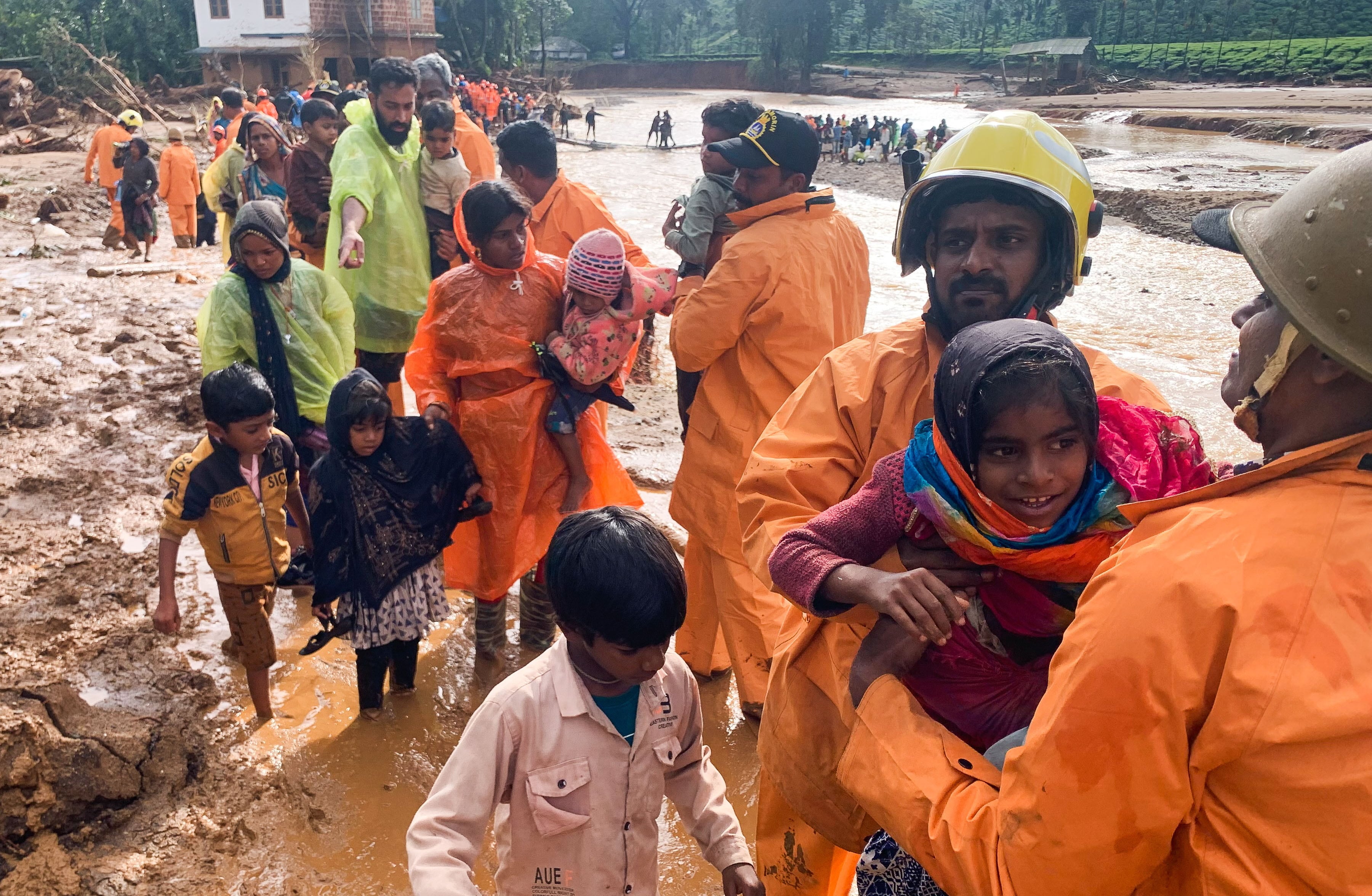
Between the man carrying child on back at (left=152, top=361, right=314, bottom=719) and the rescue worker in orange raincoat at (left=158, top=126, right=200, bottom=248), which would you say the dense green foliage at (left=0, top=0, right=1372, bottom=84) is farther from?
the man carrying child on back at (left=152, top=361, right=314, bottom=719)

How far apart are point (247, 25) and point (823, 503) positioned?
43138 millimetres

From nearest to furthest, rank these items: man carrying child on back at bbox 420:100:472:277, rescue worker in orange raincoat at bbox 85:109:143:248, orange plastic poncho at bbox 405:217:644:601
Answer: orange plastic poncho at bbox 405:217:644:601 → man carrying child on back at bbox 420:100:472:277 → rescue worker in orange raincoat at bbox 85:109:143:248

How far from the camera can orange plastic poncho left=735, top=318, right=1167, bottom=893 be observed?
6.04ft

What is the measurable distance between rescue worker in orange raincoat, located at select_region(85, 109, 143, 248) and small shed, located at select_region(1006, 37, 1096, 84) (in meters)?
42.4

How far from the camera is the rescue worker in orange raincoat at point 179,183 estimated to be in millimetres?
12344

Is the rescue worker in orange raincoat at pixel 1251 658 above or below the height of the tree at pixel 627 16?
below

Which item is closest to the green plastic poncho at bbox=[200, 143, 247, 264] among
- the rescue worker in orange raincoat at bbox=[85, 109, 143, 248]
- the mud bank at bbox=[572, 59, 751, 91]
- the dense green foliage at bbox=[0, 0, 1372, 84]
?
the rescue worker in orange raincoat at bbox=[85, 109, 143, 248]

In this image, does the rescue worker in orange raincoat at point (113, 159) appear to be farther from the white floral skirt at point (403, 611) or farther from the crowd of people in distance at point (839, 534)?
the white floral skirt at point (403, 611)

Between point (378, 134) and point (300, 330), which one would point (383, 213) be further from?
point (300, 330)

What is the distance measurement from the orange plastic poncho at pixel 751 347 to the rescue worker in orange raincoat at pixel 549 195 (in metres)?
1.03

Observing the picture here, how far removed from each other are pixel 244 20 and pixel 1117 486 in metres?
43.8

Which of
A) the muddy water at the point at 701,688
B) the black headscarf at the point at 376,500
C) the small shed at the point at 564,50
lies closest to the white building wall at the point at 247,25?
the small shed at the point at 564,50

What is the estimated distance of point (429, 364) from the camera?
3709 mm

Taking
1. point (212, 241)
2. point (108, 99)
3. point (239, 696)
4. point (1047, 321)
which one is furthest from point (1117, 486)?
point (108, 99)
